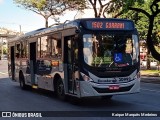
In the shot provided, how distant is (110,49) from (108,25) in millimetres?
827

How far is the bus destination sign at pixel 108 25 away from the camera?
13.8 m

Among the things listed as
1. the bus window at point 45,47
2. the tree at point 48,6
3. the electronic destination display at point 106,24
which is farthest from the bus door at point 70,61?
the tree at point 48,6

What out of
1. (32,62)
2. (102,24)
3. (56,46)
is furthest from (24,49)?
(102,24)

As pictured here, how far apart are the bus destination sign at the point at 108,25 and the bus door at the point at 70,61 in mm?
909

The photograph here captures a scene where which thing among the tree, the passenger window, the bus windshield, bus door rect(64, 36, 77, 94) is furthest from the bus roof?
the tree

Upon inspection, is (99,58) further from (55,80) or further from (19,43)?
(19,43)

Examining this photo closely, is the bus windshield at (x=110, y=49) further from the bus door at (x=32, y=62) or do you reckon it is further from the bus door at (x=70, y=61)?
the bus door at (x=32, y=62)

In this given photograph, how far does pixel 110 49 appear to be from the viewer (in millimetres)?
13875

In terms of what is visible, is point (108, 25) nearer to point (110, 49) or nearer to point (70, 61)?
point (110, 49)

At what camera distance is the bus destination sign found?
13.8 metres

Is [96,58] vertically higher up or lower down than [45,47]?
lower down

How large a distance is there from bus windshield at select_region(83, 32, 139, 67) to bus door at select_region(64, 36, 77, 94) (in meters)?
0.75

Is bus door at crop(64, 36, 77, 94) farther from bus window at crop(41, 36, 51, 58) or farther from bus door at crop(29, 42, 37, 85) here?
bus door at crop(29, 42, 37, 85)

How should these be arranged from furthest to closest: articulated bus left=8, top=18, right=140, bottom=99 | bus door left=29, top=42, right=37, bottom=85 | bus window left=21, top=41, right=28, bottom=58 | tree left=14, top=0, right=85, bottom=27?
tree left=14, top=0, right=85, bottom=27, bus window left=21, top=41, right=28, bottom=58, bus door left=29, top=42, right=37, bottom=85, articulated bus left=8, top=18, right=140, bottom=99
